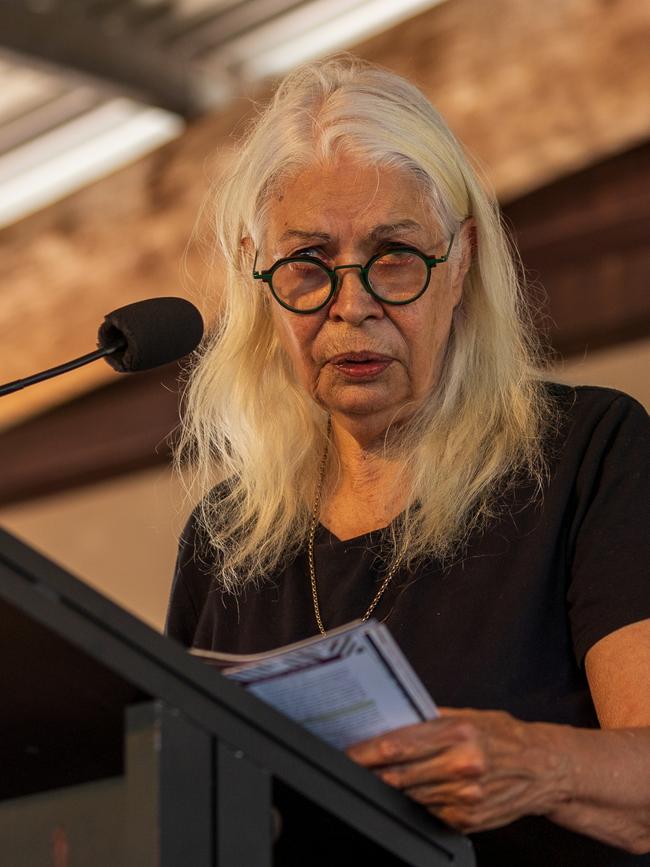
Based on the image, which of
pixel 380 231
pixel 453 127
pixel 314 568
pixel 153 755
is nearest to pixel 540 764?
pixel 153 755

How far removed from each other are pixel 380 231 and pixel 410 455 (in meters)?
0.29

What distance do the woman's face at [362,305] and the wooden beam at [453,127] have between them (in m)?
1.55

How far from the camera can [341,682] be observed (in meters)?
1.04

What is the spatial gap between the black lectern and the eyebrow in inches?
33.4

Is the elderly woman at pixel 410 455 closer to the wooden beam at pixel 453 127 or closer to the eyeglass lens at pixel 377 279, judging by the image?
the eyeglass lens at pixel 377 279

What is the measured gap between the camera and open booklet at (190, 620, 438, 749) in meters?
1.00

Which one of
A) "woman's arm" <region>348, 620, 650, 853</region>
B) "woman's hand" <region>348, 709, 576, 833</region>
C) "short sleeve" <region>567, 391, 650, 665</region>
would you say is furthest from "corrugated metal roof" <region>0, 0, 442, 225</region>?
"woman's hand" <region>348, 709, 576, 833</region>

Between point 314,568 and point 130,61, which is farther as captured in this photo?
point 130,61

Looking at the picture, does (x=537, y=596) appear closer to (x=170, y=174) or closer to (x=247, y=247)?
(x=247, y=247)

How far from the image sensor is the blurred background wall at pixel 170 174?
426cm

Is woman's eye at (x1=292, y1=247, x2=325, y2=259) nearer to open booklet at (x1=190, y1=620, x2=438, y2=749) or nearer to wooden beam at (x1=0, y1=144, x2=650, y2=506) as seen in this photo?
open booklet at (x1=190, y1=620, x2=438, y2=749)

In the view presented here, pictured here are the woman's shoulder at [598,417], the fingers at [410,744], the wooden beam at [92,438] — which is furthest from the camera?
the wooden beam at [92,438]

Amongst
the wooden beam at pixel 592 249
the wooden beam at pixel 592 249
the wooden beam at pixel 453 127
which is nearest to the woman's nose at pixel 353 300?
the wooden beam at pixel 453 127

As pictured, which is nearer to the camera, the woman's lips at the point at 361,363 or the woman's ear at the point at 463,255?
the woman's lips at the point at 361,363
